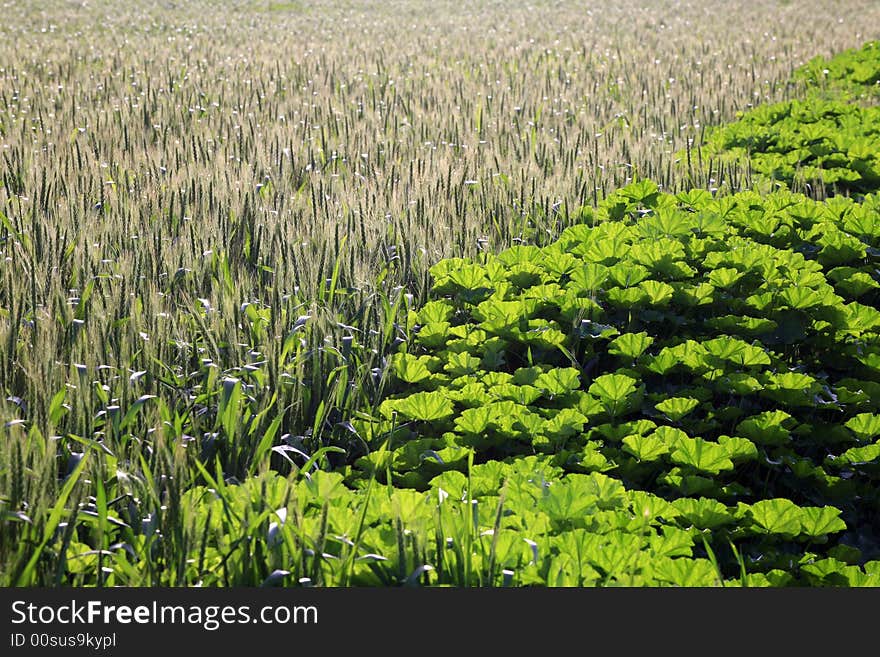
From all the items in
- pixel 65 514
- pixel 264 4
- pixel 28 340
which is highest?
pixel 264 4

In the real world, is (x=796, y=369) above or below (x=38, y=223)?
below

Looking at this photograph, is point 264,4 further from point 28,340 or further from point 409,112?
point 28,340

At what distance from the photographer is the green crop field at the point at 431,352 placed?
1919 mm

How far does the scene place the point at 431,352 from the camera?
325 centimetres

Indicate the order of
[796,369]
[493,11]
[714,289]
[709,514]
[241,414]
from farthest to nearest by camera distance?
[493,11] < [714,289] < [796,369] < [241,414] < [709,514]

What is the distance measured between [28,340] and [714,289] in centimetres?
235

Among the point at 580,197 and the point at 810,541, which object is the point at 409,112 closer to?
the point at 580,197

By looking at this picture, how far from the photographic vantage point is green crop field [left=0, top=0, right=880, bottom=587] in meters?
1.92

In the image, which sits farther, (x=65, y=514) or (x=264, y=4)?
(x=264, y=4)

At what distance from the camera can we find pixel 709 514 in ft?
7.26

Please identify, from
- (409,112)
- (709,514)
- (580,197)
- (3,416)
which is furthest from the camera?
(409,112)

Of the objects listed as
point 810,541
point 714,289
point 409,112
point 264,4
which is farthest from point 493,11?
point 810,541

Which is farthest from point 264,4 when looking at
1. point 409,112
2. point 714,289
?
point 714,289

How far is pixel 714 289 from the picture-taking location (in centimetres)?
335
